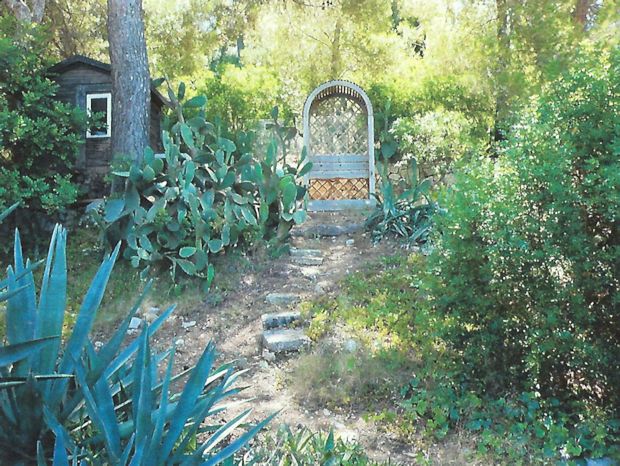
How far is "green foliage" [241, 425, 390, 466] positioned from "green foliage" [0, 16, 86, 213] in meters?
4.66

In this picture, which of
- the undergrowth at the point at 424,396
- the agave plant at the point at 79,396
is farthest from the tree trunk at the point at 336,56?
the agave plant at the point at 79,396

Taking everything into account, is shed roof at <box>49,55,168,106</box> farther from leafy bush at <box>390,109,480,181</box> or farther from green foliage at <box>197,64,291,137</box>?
leafy bush at <box>390,109,480,181</box>

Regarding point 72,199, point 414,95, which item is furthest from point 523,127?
point 414,95

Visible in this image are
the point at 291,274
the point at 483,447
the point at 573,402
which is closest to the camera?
the point at 483,447

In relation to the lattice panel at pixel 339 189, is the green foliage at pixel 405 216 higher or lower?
lower

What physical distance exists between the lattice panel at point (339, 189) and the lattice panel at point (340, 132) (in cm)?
57

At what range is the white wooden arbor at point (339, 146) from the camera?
9.71 meters

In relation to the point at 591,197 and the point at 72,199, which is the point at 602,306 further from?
the point at 72,199

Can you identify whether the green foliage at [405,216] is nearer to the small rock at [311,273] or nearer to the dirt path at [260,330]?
the dirt path at [260,330]

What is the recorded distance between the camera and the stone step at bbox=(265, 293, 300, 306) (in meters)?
5.76

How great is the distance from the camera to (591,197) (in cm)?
335

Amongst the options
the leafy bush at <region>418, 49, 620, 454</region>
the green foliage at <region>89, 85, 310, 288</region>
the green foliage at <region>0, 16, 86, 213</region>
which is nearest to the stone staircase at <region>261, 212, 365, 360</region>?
the green foliage at <region>89, 85, 310, 288</region>

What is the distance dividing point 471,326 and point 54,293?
2.63 metres

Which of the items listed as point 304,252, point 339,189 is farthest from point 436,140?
point 304,252
